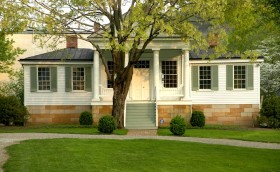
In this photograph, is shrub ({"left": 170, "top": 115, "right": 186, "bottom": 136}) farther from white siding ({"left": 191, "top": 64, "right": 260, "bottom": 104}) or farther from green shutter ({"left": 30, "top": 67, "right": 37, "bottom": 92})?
green shutter ({"left": 30, "top": 67, "right": 37, "bottom": 92})

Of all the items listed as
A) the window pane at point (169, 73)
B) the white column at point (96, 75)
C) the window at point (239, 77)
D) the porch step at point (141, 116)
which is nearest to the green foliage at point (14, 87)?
the white column at point (96, 75)

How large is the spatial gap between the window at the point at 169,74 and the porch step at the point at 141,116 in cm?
264

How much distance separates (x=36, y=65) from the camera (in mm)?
26609

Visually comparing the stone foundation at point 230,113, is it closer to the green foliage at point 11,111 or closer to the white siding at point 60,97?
the white siding at point 60,97

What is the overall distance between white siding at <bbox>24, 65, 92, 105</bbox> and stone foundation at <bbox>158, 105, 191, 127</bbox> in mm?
4709

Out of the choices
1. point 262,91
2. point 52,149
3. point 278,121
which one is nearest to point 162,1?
point 52,149

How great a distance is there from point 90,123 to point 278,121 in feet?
34.5

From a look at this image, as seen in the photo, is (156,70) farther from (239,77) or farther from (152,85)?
(239,77)

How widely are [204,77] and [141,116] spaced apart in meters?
5.13

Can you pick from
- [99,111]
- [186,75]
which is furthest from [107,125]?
[186,75]

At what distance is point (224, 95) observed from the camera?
26.8 m

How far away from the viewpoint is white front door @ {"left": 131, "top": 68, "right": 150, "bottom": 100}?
88.1 feet

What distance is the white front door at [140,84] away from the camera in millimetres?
26859

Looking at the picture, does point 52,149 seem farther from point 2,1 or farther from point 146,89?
point 146,89
